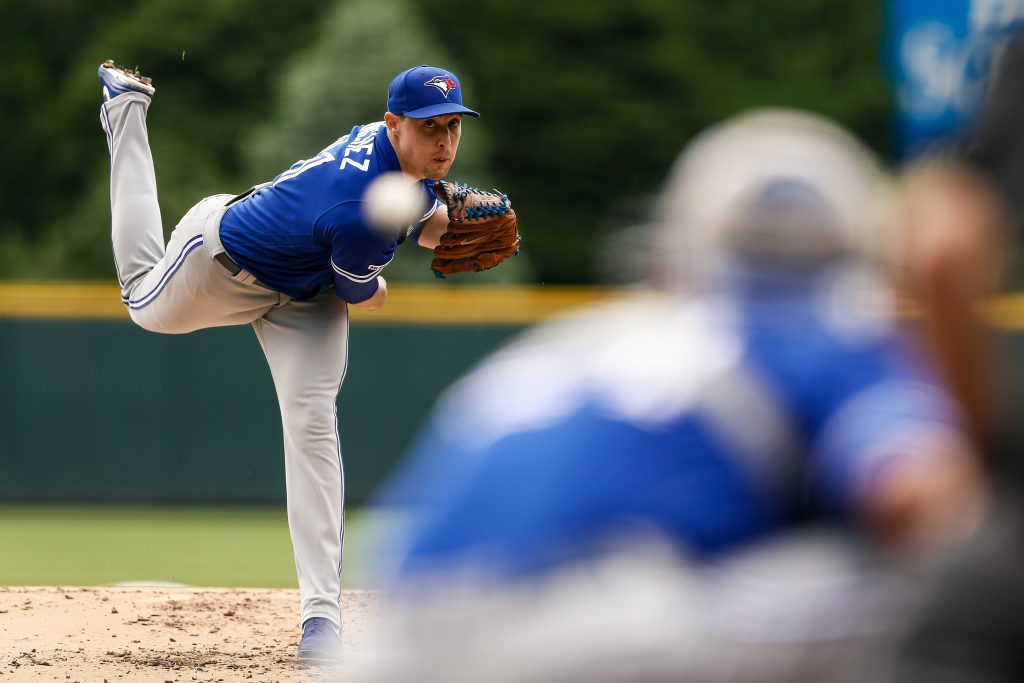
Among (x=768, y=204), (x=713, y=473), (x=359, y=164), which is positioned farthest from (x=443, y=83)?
(x=713, y=473)

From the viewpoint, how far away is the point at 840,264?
6.57 ft

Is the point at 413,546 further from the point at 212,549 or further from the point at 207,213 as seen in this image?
the point at 212,549

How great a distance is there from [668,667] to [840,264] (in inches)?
22.7

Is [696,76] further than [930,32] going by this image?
Yes

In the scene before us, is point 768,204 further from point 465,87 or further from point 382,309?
point 465,87

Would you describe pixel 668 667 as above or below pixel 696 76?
below

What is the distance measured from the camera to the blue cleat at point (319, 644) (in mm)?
4543

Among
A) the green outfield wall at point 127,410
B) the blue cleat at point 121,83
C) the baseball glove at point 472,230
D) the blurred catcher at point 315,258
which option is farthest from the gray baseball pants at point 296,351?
the green outfield wall at point 127,410

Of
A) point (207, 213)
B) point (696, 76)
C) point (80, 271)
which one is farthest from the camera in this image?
point (696, 76)

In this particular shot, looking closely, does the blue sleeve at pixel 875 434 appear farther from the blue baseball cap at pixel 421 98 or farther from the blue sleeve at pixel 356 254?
the blue baseball cap at pixel 421 98

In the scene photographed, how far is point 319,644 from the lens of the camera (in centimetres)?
458

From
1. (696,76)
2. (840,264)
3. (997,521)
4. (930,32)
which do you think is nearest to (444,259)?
(930,32)

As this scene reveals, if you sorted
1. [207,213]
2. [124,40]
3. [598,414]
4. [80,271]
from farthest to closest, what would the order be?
[124,40] < [80,271] < [207,213] < [598,414]

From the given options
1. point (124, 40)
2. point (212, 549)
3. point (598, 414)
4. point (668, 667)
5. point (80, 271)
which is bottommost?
point (668, 667)
